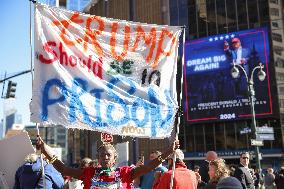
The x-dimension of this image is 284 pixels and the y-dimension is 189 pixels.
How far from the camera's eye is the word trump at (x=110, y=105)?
5.18 meters

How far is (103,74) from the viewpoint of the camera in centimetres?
563

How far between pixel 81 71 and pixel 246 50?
40.8 m

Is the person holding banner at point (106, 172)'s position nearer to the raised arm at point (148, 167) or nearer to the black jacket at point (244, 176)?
the raised arm at point (148, 167)

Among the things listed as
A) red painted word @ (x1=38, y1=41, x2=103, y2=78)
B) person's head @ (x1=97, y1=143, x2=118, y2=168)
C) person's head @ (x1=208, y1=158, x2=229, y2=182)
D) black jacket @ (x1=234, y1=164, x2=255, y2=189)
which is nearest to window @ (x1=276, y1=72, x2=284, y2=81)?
black jacket @ (x1=234, y1=164, x2=255, y2=189)

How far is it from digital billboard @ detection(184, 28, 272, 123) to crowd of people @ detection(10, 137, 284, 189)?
3649cm

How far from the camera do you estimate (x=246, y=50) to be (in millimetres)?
44594

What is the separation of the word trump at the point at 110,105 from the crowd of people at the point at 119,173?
50 cm

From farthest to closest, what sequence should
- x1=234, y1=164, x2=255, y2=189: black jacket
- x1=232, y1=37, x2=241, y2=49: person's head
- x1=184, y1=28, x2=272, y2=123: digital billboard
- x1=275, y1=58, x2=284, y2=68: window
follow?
x1=275, y1=58, x2=284, y2=68: window
x1=232, y1=37, x2=241, y2=49: person's head
x1=184, y1=28, x2=272, y2=123: digital billboard
x1=234, y1=164, x2=255, y2=189: black jacket

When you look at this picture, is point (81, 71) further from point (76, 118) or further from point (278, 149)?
point (278, 149)

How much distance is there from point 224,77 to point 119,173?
A: 42535 mm

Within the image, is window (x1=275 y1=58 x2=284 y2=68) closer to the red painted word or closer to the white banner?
the white banner

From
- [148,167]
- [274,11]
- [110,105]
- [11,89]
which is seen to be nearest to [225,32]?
[274,11]

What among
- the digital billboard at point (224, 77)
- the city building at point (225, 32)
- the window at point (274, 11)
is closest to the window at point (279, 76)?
the city building at point (225, 32)

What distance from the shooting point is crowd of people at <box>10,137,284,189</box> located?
4547 mm
